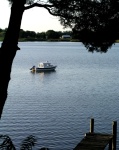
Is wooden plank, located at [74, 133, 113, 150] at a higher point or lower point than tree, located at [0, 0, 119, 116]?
lower

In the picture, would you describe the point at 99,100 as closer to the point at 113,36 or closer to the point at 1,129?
the point at 1,129

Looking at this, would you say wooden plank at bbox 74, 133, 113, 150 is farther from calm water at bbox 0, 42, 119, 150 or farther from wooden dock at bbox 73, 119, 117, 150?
calm water at bbox 0, 42, 119, 150

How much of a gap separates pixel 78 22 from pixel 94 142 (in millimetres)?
9657

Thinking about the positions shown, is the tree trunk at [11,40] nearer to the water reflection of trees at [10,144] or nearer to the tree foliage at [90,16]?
the tree foliage at [90,16]

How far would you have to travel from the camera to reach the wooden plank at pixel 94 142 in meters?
16.0

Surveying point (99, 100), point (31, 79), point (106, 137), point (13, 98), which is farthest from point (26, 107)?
point (31, 79)

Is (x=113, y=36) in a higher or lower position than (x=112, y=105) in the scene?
higher

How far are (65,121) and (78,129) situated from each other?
2527mm

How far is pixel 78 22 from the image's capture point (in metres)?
8.10

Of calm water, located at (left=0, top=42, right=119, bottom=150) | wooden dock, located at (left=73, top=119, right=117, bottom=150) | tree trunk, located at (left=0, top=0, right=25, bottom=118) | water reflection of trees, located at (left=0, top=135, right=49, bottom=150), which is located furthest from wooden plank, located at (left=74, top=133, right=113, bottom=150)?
tree trunk, located at (left=0, top=0, right=25, bottom=118)

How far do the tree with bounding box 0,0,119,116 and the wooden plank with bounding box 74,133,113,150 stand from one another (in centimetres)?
842

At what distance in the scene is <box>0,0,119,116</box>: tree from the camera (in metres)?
7.48

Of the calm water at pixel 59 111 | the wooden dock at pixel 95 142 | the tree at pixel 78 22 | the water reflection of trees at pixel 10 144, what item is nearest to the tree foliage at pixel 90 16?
the tree at pixel 78 22

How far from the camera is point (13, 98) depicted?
36875 millimetres
